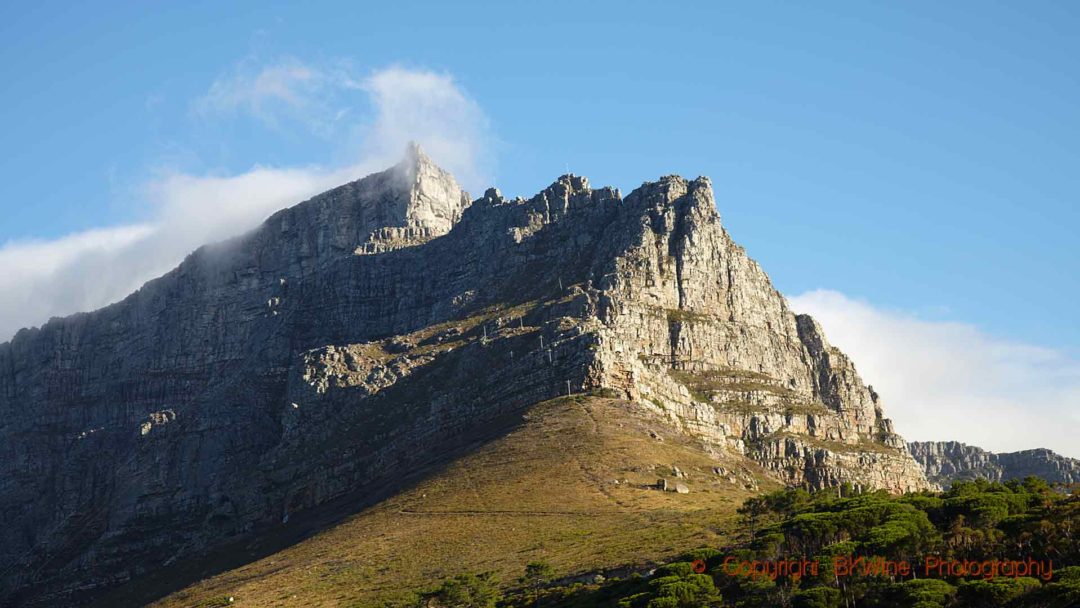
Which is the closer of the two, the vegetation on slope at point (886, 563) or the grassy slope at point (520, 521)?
the vegetation on slope at point (886, 563)

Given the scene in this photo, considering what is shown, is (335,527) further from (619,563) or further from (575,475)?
(619,563)

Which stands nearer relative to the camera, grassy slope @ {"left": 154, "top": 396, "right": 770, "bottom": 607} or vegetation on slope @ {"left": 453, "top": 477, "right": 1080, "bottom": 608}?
vegetation on slope @ {"left": 453, "top": 477, "right": 1080, "bottom": 608}

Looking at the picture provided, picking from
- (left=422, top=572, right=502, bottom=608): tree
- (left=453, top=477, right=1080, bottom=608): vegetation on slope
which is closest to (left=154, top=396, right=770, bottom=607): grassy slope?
(left=422, top=572, right=502, bottom=608): tree

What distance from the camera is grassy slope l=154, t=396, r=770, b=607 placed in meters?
153

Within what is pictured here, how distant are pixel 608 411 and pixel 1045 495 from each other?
237 feet

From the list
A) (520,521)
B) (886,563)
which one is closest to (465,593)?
(520,521)

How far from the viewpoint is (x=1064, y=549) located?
4496 inches

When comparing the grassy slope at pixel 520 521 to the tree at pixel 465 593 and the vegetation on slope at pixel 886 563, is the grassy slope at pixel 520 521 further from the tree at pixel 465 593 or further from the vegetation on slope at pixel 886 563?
the vegetation on slope at pixel 886 563

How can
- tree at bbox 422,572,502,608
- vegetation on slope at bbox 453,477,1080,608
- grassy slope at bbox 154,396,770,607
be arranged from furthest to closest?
grassy slope at bbox 154,396,770,607 < tree at bbox 422,572,502,608 < vegetation on slope at bbox 453,477,1080,608

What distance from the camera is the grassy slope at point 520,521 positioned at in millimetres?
153375

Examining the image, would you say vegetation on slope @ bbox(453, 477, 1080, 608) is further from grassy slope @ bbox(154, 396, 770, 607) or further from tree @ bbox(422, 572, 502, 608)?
grassy slope @ bbox(154, 396, 770, 607)

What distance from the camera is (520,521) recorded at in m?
166

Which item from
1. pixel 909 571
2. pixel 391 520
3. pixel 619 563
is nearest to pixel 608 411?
pixel 391 520

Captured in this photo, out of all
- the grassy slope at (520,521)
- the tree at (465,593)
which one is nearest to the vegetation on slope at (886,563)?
the tree at (465,593)
